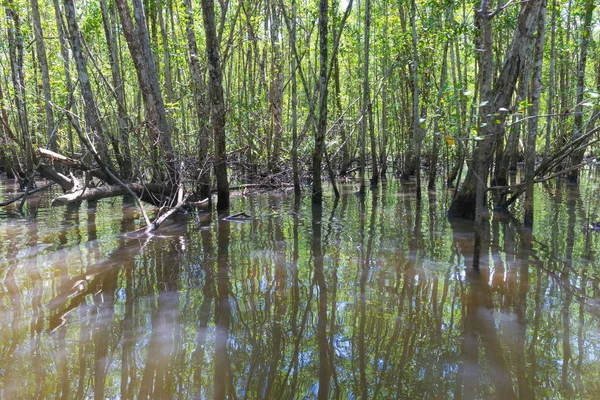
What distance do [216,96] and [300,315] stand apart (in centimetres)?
631

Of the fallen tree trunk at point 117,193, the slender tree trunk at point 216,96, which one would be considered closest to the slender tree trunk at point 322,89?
the slender tree trunk at point 216,96

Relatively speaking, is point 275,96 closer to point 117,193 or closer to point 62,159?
point 117,193

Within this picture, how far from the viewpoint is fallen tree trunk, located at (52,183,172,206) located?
6.52 m

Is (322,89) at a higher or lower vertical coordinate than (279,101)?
lower

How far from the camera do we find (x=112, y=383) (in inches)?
114

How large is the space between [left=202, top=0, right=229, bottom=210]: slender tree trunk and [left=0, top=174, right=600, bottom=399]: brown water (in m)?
2.38

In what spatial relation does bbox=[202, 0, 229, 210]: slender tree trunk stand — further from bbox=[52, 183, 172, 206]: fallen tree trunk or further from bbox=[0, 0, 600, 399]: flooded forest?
bbox=[52, 183, 172, 206]: fallen tree trunk

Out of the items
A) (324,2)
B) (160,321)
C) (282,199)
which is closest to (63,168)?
(282,199)

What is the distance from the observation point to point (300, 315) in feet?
13.1

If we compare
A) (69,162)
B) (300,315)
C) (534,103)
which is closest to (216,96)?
(69,162)

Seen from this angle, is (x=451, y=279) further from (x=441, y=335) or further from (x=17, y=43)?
(x=17, y=43)

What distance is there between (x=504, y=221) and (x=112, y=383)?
7764mm

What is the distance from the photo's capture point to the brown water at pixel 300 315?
9.62 ft

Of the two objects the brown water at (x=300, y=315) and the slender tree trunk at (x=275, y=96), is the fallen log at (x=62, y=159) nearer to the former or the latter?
the brown water at (x=300, y=315)
